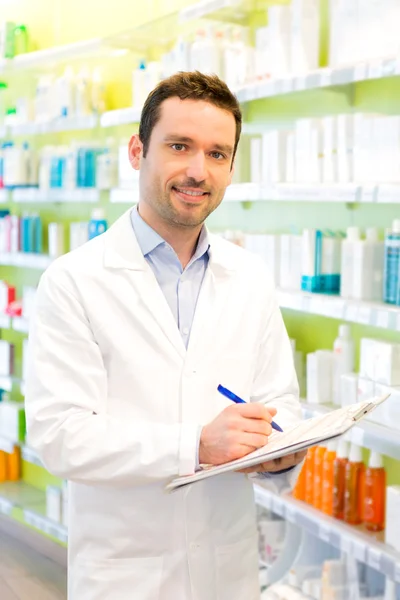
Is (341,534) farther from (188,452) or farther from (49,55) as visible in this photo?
(49,55)

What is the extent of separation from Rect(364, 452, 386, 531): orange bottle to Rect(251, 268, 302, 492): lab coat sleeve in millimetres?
1261

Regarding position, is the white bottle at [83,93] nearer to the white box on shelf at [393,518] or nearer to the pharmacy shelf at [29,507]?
the pharmacy shelf at [29,507]

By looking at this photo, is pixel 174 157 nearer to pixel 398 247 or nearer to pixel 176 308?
pixel 176 308

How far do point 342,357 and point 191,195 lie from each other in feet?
5.50

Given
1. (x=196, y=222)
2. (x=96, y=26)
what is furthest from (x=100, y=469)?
(x=96, y=26)

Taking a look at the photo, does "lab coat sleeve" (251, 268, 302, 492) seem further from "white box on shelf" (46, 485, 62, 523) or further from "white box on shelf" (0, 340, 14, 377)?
"white box on shelf" (0, 340, 14, 377)

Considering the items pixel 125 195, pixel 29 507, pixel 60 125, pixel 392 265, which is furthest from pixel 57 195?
pixel 392 265

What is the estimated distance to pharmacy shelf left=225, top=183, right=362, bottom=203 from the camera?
9.47 feet

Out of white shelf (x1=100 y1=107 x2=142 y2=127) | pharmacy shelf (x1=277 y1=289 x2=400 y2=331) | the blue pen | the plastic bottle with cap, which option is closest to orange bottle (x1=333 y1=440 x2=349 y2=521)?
pharmacy shelf (x1=277 y1=289 x2=400 y2=331)

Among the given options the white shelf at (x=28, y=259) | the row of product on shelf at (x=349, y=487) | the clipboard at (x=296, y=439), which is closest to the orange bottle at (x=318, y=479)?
the row of product on shelf at (x=349, y=487)

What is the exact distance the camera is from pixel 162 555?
5.71 feet

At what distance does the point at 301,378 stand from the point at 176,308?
5.73 ft

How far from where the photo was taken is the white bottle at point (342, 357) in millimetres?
3234

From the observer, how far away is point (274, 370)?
1.91 m
